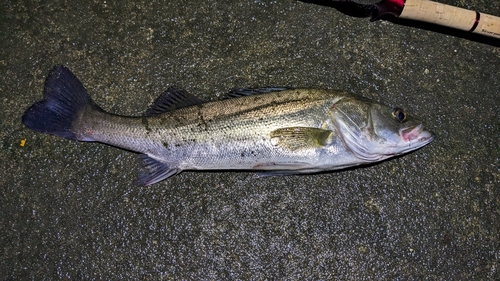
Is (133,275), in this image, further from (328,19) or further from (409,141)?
(328,19)

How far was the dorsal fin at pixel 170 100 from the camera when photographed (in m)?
2.89

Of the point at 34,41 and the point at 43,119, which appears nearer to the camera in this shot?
the point at 43,119

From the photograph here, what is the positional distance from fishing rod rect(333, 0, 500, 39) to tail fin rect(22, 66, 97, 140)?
87.4 inches

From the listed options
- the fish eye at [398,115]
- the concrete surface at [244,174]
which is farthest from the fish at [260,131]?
the concrete surface at [244,174]

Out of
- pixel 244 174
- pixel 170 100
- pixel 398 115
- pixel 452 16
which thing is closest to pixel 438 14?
pixel 452 16

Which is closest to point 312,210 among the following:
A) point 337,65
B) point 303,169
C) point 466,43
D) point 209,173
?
point 303,169

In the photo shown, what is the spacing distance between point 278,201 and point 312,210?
281 millimetres

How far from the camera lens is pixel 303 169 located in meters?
2.79

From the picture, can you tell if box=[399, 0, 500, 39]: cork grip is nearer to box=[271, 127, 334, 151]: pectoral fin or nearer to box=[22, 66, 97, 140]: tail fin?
box=[271, 127, 334, 151]: pectoral fin

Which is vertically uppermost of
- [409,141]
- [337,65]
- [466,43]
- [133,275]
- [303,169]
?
[466,43]

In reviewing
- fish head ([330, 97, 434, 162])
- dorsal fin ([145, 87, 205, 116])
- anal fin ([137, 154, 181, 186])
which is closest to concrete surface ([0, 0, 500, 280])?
anal fin ([137, 154, 181, 186])

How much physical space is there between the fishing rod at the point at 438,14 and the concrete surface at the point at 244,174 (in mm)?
406

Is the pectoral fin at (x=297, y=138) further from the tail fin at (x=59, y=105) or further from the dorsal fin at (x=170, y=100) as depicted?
the tail fin at (x=59, y=105)

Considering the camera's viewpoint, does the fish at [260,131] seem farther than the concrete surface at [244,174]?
No
